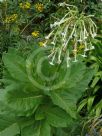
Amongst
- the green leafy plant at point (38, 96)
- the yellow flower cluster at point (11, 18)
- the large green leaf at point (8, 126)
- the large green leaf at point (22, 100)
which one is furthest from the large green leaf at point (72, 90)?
the yellow flower cluster at point (11, 18)

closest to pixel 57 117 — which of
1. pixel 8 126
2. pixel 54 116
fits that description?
pixel 54 116

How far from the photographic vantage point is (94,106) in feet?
15.1

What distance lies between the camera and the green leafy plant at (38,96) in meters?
2.89

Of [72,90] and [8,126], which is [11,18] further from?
[72,90]

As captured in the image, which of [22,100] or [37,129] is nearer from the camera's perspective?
[22,100]

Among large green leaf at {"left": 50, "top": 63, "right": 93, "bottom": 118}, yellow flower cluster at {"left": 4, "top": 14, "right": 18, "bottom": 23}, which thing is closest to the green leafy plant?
large green leaf at {"left": 50, "top": 63, "right": 93, "bottom": 118}

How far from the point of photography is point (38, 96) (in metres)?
2.98

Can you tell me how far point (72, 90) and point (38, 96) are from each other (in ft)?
0.75

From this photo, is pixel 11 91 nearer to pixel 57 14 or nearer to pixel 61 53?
pixel 61 53

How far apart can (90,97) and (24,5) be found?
6.09 feet

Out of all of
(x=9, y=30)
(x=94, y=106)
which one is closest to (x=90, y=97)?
(x=94, y=106)

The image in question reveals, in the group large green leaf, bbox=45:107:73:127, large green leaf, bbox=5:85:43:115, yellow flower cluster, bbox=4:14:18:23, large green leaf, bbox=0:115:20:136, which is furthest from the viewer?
yellow flower cluster, bbox=4:14:18:23

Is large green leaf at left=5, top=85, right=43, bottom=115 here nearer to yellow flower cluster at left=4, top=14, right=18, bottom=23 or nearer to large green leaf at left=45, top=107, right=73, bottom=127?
large green leaf at left=45, top=107, right=73, bottom=127

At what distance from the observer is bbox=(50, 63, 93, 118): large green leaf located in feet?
9.45
